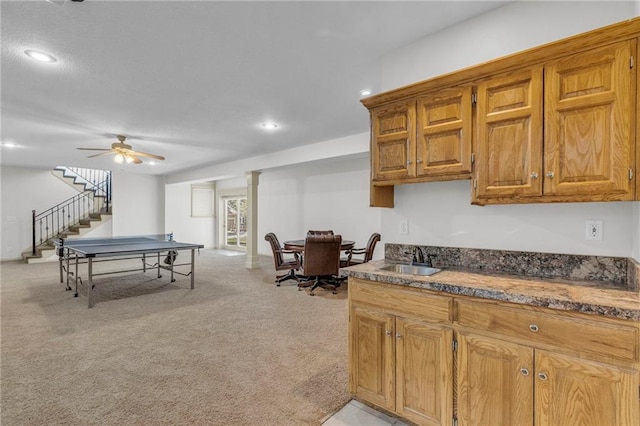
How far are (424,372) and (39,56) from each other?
12.3ft

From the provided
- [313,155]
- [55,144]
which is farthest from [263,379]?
[55,144]

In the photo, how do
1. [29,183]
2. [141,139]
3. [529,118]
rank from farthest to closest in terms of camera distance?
1. [29,183]
2. [141,139]
3. [529,118]

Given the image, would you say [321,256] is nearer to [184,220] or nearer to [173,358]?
[173,358]

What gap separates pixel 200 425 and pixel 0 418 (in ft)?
4.17

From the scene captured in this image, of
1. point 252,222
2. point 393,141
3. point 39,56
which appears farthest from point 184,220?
point 393,141

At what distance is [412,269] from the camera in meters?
2.23

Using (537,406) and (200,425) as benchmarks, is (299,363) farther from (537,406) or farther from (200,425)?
(537,406)

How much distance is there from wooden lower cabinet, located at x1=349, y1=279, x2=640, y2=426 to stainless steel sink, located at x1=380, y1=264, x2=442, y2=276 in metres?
0.33

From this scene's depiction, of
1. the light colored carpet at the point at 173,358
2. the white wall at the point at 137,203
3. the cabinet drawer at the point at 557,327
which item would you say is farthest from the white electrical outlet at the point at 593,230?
the white wall at the point at 137,203

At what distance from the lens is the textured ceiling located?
207 cm

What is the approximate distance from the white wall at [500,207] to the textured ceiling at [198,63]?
5.9 inches

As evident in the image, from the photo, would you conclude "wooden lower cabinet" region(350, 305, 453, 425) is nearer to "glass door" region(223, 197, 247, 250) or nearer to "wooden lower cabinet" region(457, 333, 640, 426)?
"wooden lower cabinet" region(457, 333, 640, 426)

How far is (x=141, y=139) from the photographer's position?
545cm

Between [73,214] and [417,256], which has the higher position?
[73,214]
